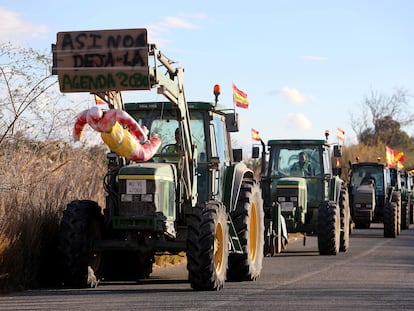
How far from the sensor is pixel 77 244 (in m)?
13.5

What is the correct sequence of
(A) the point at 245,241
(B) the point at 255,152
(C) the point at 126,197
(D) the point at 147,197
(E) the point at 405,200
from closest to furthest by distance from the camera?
(D) the point at 147,197 → (C) the point at 126,197 → (A) the point at 245,241 → (B) the point at 255,152 → (E) the point at 405,200

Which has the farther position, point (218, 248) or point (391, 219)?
point (391, 219)

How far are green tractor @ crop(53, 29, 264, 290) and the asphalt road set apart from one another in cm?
38

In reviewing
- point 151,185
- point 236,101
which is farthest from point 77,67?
point 236,101

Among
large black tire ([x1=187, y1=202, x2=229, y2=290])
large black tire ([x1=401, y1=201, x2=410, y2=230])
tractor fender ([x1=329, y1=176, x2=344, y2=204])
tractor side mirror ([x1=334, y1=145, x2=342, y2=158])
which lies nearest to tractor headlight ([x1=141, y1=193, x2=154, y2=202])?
large black tire ([x1=187, y1=202, x2=229, y2=290])

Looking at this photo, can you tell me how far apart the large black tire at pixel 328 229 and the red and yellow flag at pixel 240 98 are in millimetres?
3393

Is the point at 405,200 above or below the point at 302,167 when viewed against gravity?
below

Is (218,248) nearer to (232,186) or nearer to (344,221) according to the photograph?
(232,186)

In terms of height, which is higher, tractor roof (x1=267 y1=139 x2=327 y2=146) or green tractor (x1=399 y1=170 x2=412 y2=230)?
tractor roof (x1=267 y1=139 x2=327 y2=146)

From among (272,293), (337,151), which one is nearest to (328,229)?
(337,151)

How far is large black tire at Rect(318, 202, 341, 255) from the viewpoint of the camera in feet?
70.3

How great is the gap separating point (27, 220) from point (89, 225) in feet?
2.94

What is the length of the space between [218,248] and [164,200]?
0.98m

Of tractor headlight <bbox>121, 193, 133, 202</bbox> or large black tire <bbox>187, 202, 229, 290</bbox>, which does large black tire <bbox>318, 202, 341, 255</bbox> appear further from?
tractor headlight <bbox>121, 193, 133, 202</bbox>
